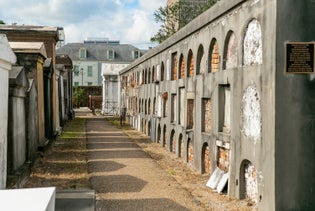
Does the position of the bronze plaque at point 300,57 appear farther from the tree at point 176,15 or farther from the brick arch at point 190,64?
the tree at point 176,15

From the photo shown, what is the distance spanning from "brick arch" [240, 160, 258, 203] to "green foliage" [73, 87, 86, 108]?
4031 cm

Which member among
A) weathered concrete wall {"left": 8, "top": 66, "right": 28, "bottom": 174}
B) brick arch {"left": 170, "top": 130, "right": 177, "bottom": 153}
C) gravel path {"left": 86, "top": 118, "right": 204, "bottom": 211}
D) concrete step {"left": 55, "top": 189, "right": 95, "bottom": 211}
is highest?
weathered concrete wall {"left": 8, "top": 66, "right": 28, "bottom": 174}

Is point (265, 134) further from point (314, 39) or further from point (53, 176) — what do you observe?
point (53, 176)

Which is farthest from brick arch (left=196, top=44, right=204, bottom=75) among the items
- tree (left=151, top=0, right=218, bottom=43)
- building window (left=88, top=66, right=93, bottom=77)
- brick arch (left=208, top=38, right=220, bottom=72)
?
building window (left=88, top=66, right=93, bottom=77)

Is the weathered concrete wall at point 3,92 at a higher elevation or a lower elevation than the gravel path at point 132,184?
higher

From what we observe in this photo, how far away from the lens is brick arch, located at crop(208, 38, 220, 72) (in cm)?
831

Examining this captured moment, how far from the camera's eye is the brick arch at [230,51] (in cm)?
729

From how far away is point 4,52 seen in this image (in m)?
5.99

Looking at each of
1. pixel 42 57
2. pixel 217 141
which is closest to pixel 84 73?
pixel 42 57

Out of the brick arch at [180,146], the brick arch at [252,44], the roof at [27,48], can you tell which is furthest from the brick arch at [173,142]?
the brick arch at [252,44]

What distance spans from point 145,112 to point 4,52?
13.1 m

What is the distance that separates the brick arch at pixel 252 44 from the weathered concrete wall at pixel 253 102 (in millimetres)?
15

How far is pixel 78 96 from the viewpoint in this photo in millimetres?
45906

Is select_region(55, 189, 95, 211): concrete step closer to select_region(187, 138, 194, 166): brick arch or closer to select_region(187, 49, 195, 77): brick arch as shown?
select_region(187, 138, 194, 166): brick arch
